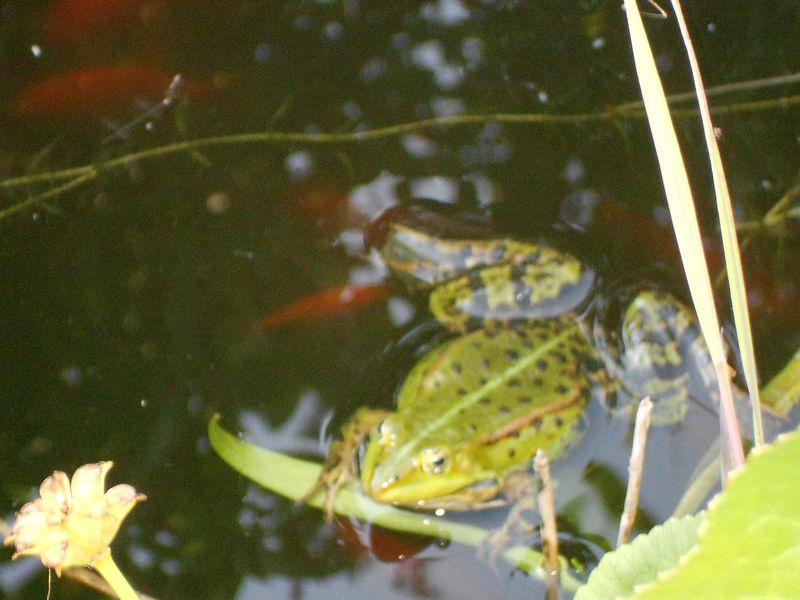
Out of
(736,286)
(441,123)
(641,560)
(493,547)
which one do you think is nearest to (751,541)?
(641,560)

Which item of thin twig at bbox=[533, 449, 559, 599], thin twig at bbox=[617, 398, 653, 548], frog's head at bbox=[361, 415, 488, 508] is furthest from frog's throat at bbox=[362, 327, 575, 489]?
thin twig at bbox=[617, 398, 653, 548]

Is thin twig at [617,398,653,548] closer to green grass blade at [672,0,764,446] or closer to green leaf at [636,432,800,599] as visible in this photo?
green grass blade at [672,0,764,446]

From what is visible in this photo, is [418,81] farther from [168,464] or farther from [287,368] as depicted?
[168,464]

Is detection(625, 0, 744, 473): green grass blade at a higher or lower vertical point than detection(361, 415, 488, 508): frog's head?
higher

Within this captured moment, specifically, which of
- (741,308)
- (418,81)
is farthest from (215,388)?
(741,308)

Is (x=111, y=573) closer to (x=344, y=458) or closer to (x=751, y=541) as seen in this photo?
(x=751, y=541)

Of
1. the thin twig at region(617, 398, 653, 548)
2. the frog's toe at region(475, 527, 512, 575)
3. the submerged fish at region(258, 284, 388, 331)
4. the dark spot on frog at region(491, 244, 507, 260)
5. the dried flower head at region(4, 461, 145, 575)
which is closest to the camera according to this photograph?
the dried flower head at region(4, 461, 145, 575)
